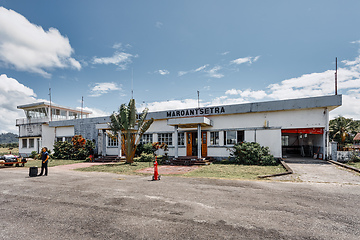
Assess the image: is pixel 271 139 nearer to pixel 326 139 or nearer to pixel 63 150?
pixel 326 139

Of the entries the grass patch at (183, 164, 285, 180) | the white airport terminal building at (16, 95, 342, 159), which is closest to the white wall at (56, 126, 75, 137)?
the white airport terminal building at (16, 95, 342, 159)

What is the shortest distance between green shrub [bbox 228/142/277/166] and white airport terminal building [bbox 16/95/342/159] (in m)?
1.04

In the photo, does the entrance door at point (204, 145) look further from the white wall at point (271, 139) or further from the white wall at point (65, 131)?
the white wall at point (65, 131)

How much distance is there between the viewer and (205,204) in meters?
6.12

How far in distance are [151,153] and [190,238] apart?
16531 mm

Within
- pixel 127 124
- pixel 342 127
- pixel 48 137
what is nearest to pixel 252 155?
pixel 127 124

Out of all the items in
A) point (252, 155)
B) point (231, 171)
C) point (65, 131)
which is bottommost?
point (231, 171)

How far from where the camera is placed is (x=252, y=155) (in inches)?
610

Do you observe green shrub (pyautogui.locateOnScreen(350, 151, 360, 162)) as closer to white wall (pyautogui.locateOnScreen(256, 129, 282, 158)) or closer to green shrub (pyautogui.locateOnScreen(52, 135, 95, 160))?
white wall (pyautogui.locateOnScreen(256, 129, 282, 158))

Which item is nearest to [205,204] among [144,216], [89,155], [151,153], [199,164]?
[144,216]

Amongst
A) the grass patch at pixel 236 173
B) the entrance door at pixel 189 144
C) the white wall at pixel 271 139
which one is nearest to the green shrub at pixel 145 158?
the entrance door at pixel 189 144

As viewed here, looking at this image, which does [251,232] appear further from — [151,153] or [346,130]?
[346,130]

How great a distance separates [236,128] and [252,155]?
2.95m

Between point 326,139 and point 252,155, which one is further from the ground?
point 326,139
